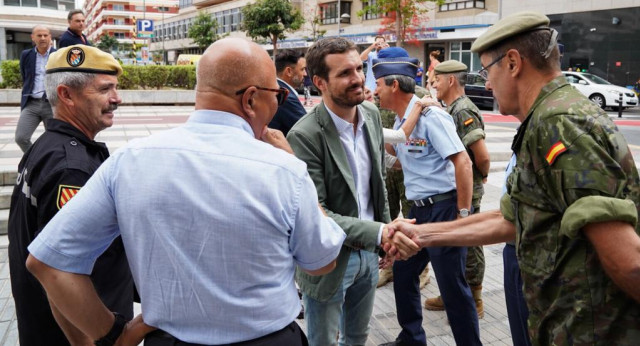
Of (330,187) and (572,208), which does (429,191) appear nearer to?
(330,187)

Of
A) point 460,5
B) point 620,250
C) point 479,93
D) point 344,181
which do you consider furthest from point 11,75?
point 460,5

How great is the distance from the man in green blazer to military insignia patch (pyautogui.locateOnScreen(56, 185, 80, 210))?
3.84 feet

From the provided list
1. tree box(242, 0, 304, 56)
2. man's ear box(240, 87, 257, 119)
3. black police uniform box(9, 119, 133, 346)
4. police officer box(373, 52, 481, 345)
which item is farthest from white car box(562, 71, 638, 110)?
man's ear box(240, 87, 257, 119)

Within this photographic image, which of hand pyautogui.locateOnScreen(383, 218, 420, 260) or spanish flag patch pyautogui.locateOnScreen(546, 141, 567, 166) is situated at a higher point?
spanish flag patch pyautogui.locateOnScreen(546, 141, 567, 166)

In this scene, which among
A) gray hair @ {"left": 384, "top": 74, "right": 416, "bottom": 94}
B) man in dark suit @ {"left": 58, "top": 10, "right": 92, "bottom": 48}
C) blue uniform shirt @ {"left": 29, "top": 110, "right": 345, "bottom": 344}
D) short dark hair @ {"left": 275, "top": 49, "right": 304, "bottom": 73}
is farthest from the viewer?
man in dark suit @ {"left": 58, "top": 10, "right": 92, "bottom": 48}

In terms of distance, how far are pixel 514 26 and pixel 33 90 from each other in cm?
685

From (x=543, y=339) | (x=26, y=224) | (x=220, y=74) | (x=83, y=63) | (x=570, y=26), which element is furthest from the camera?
(x=570, y=26)

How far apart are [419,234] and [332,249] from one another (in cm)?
123

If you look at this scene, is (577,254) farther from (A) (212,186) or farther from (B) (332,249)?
(A) (212,186)

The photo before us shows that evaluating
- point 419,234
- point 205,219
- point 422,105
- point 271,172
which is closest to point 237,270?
point 205,219

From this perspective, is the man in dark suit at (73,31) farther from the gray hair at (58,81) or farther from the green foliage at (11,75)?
the green foliage at (11,75)

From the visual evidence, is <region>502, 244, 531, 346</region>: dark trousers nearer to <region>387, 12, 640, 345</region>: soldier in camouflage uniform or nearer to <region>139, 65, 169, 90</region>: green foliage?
Answer: <region>387, 12, 640, 345</region>: soldier in camouflage uniform

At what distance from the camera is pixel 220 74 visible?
1.66m

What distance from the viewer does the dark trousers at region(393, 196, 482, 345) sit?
3.60 m
